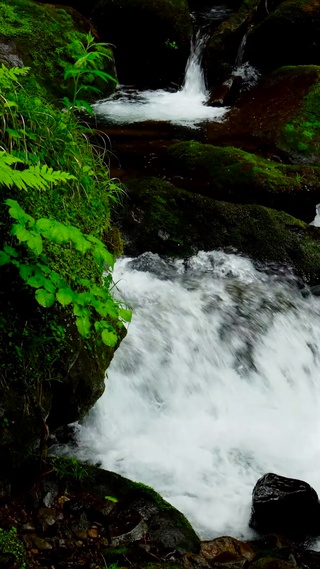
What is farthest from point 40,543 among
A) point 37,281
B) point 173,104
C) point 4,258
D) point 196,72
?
point 196,72

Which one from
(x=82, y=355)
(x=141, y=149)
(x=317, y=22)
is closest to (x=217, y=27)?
(x=317, y=22)

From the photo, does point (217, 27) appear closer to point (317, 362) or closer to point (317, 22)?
point (317, 22)

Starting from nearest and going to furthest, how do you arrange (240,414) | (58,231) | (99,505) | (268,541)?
(58,231), (99,505), (268,541), (240,414)

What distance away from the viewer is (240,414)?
5.31m

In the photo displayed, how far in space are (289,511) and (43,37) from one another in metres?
10.7

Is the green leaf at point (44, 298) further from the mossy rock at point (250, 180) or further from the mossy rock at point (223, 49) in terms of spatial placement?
the mossy rock at point (223, 49)

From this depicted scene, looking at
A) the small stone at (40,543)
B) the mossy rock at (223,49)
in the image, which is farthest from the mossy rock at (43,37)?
the small stone at (40,543)

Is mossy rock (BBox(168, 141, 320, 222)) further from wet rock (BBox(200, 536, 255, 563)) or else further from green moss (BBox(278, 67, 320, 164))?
wet rock (BBox(200, 536, 255, 563))

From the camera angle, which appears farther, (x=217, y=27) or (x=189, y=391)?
(x=217, y=27)

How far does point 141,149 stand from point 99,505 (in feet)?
23.1

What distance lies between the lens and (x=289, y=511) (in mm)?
3973

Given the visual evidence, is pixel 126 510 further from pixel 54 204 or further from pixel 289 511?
pixel 54 204

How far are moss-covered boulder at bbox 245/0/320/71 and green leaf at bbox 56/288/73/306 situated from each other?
12.6 metres

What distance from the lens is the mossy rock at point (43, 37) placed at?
11031mm
